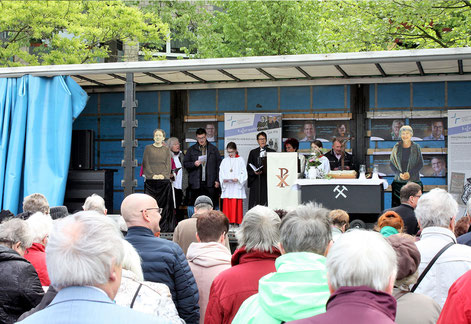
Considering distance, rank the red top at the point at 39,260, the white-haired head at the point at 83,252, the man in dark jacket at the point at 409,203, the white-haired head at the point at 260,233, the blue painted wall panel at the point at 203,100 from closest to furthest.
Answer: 1. the white-haired head at the point at 83,252
2. the white-haired head at the point at 260,233
3. the red top at the point at 39,260
4. the man in dark jacket at the point at 409,203
5. the blue painted wall panel at the point at 203,100

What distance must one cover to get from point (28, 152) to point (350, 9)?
9.88 m

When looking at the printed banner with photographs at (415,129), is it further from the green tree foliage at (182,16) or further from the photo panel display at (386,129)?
the green tree foliage at (182,16)

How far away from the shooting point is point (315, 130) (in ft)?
41.7

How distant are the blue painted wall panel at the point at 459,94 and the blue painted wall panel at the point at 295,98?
262 centimetres

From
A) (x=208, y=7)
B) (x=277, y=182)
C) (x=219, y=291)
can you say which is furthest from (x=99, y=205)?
(x=208, y=7)

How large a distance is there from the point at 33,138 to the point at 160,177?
2.23 metres

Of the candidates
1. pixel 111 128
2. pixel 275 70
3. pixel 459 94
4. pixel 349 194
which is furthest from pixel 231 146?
pixel 459 94

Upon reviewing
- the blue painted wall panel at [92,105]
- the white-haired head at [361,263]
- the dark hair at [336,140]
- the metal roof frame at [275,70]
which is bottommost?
the white-haired head at [361,263]

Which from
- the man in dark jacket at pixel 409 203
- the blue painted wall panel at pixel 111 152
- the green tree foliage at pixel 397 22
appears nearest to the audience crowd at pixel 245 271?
the man in dark jacket at pixel 409 203

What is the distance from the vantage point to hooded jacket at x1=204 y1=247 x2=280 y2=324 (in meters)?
3.45

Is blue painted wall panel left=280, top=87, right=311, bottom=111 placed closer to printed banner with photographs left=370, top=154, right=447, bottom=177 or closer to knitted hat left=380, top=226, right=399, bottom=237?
printed banner with photographs left=370, top=154, right=447, bottom=177

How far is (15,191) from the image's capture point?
35.4ft

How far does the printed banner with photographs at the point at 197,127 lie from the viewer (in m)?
13.2

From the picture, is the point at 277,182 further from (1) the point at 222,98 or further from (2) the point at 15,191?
(2) the point at 15,191
